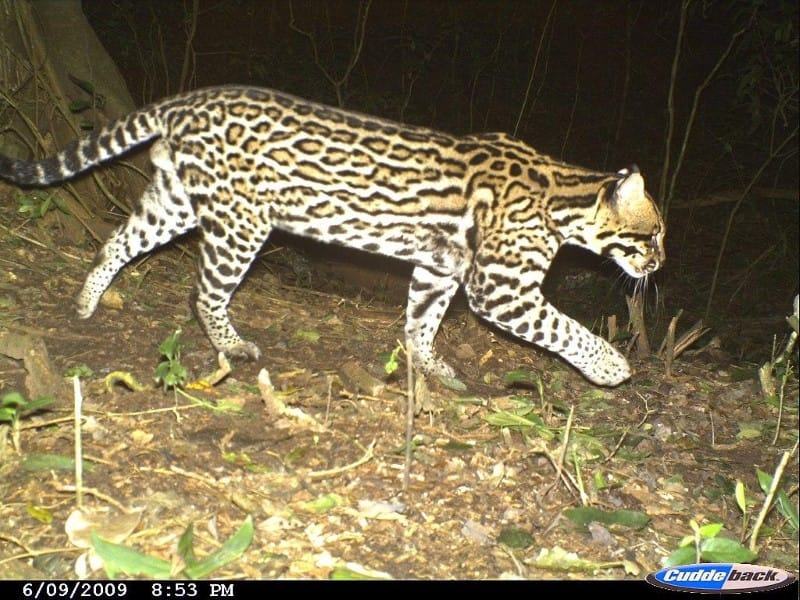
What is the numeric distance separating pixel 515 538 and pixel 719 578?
3.19ft

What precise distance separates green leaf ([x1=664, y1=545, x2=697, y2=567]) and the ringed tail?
13.7ft

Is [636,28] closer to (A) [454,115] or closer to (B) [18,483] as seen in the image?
(A) [454,115]

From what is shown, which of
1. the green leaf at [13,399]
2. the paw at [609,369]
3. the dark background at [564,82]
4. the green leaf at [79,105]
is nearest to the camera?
the green leaf at [13,399]

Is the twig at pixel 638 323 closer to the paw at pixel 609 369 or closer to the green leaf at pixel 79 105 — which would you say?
the paw at pixel 609 369

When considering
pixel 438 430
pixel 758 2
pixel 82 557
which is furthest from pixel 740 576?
pixel 758 2

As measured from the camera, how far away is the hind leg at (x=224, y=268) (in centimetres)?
604

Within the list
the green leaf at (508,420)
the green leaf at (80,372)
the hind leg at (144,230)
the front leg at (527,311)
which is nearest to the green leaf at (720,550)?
the green leaf at (508,420)

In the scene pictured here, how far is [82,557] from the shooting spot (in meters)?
3.87

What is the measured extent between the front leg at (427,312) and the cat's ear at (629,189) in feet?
4.27

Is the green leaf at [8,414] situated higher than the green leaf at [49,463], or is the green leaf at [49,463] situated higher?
the green leaf at [8,414]

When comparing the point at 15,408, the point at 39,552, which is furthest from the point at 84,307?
the point at 39,552

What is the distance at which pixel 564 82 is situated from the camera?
51.8 feet

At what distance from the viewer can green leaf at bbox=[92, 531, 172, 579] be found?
3.76m

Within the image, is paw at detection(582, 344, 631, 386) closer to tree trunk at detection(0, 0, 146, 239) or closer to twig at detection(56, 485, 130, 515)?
twig at detection(56, 485, 130, 515)
